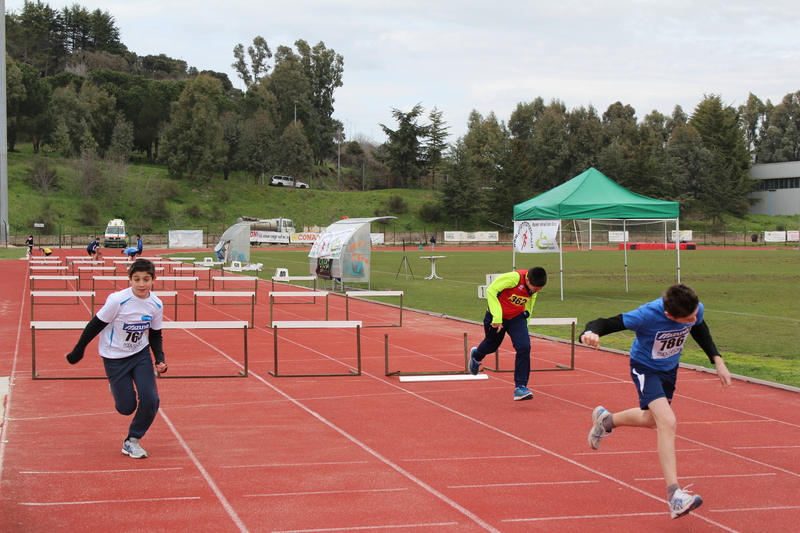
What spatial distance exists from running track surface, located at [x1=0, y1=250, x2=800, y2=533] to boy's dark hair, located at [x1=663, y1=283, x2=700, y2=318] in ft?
4.47

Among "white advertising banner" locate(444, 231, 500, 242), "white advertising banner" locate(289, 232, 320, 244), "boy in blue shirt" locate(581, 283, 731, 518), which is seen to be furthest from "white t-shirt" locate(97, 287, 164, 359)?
"white advertising banner" locate(444, 231, 500, 242)

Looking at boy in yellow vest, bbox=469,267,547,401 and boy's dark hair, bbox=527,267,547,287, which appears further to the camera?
→ boy in yellow vest, bbox=469,267,547,401

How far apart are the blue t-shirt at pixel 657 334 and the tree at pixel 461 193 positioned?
75.9 metres

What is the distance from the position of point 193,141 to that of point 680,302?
78.7 meters

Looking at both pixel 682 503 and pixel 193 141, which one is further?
pixel 193 141

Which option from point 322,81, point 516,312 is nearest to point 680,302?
point 516,312

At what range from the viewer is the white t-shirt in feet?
20.1

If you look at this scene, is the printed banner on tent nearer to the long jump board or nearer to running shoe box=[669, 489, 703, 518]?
the long jump board

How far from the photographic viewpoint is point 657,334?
5215mm

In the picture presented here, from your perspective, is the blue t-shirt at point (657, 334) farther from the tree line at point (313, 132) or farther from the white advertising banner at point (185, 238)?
the tree line at point (313, 132)

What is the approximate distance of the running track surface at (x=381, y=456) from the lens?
4938mm

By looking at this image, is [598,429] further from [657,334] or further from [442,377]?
[442,377]

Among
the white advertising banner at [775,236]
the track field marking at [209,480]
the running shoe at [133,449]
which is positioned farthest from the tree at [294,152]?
the running shoe at [133,449]

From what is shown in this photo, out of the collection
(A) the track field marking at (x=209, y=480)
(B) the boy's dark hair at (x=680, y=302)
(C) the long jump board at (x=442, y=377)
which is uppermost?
(B) the boy's dark hair at (x=680, y=302)
